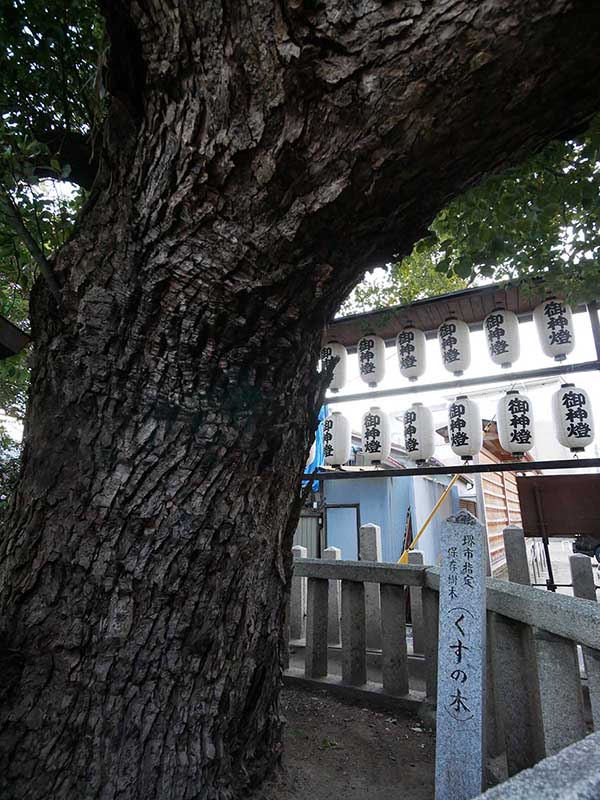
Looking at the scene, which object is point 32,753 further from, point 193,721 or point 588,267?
point 588,267

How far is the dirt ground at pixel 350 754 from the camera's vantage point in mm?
2423

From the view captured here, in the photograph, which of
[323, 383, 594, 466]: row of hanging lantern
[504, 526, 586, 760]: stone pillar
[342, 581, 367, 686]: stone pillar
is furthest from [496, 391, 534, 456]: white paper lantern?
[504, 526, 586, 760]: stone pillar

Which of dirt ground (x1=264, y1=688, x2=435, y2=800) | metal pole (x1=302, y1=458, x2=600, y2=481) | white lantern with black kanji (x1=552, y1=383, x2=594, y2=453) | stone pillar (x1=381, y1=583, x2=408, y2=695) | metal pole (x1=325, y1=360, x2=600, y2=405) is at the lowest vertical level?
dirt ground (x1=264, y1=688, x2=435, y2=800)

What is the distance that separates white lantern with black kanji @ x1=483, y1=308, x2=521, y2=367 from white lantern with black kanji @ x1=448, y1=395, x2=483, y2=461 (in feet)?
1.98

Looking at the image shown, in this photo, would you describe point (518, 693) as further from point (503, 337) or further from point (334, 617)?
point (503, 337)

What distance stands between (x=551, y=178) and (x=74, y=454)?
3540 millimetres

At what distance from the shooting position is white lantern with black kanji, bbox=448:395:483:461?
16.6 feet

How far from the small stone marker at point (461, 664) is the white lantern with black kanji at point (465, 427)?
2.43m

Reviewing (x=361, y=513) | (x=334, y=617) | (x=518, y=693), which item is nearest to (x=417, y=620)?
(x=334, y=617)

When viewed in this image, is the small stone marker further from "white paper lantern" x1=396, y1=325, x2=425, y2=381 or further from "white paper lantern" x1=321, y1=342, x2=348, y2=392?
"white paper lantern" x1=321, y1=342, x2=348, y2=392

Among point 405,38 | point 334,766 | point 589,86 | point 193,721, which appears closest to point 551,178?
point 589,86

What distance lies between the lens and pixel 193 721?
5.63 feet

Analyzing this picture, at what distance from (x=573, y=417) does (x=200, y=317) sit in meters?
4.31

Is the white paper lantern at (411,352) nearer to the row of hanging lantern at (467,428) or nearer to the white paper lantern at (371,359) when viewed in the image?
the white paper lantern at (371,359)
